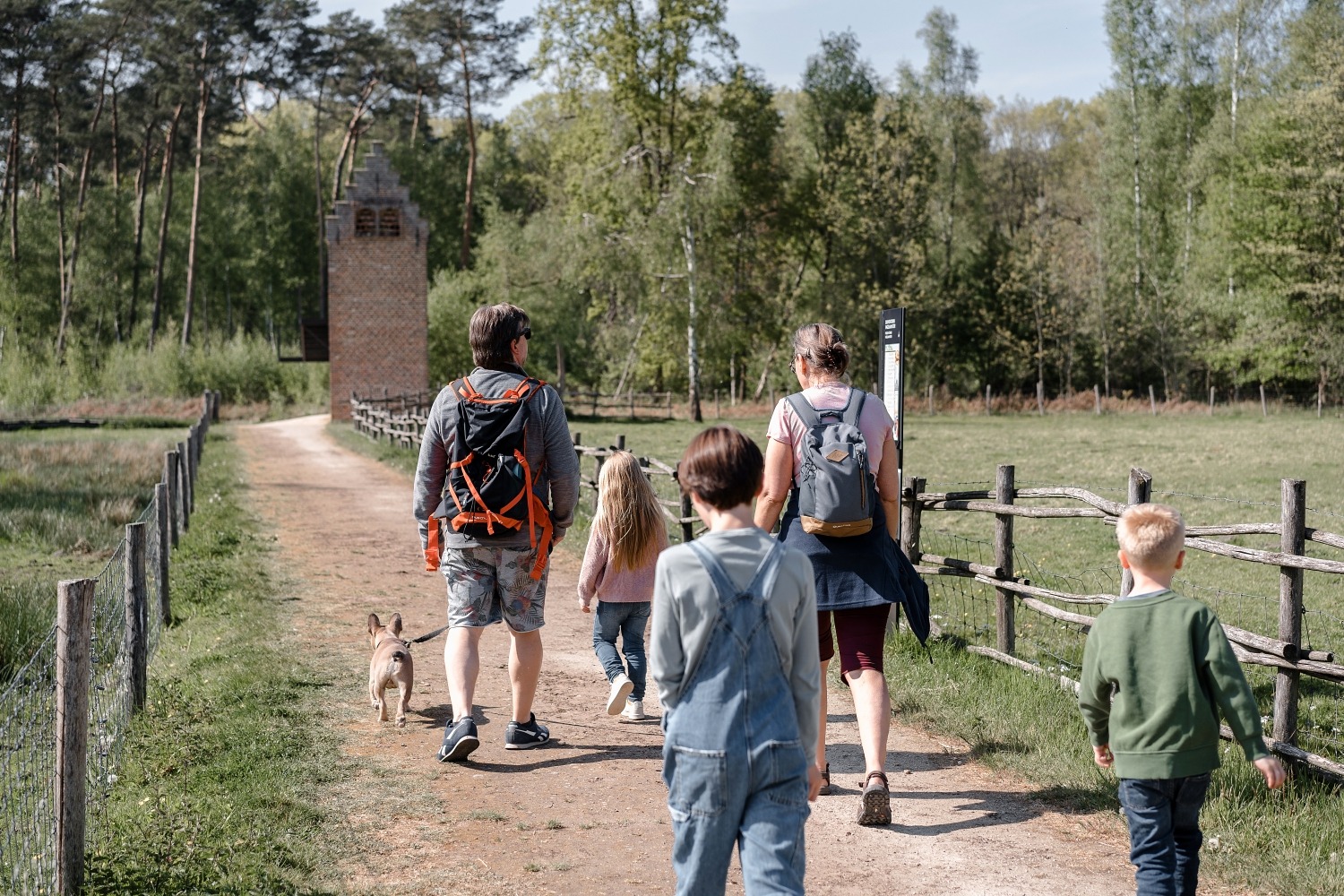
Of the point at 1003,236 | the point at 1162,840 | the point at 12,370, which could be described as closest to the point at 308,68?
the point at 12,370

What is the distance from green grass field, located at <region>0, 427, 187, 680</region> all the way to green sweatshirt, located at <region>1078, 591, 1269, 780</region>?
8329mm

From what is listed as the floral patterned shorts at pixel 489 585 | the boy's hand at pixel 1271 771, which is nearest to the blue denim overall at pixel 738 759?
the boy's hand at pixel 1271 771

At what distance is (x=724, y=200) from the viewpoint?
41250 millimetres

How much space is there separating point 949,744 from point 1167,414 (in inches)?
1641

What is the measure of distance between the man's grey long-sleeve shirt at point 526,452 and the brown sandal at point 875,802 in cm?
164

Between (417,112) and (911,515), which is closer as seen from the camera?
(911,515)

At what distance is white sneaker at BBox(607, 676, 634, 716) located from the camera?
5.99 metres

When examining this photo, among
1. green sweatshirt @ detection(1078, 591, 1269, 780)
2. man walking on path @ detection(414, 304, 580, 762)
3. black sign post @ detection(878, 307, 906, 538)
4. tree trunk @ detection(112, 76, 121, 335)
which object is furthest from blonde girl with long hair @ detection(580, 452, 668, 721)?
tree trunk @ detection(112, 76, 121, 335)

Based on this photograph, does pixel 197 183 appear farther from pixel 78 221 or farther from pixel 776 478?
pixel 776 478

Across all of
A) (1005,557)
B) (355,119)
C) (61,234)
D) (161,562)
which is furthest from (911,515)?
(61,234)

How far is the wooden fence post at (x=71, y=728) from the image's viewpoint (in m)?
Result: 4.31

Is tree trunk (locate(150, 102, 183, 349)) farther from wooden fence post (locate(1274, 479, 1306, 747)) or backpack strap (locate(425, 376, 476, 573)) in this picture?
wooden fence post (locate(1274, 479, 1306, 747))

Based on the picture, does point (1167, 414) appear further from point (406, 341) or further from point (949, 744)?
point (949, 744)

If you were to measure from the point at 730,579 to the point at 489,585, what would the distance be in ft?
8.58
